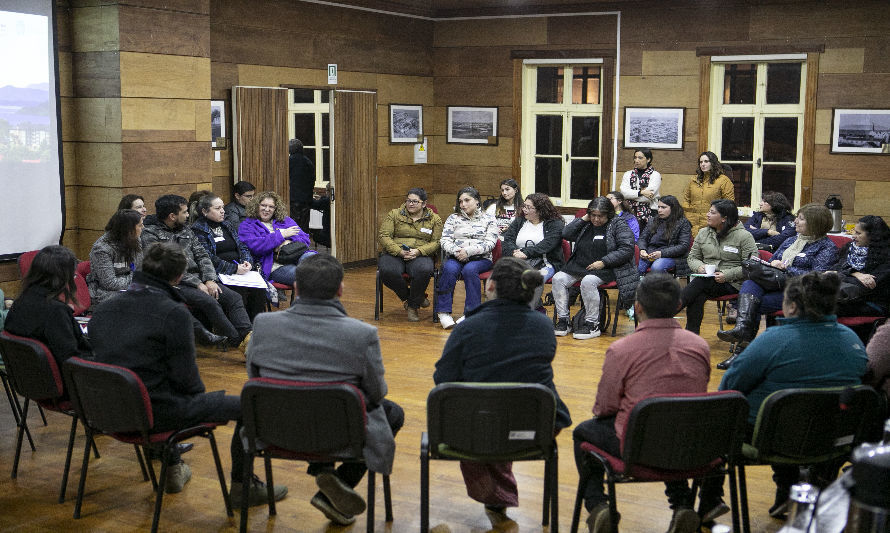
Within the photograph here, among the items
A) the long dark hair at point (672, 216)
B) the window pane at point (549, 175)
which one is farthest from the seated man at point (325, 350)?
the window pane at point (549, 175)

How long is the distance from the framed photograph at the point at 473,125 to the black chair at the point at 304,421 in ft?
27.6

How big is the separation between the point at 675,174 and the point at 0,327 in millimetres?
7567

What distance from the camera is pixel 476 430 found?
327cm

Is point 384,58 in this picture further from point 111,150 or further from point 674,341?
point 674,341

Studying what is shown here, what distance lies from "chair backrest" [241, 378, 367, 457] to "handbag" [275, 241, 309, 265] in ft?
13.0

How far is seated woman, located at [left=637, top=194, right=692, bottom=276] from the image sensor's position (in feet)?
24.8

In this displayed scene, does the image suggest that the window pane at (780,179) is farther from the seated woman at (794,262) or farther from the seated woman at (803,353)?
the seated woman at (803,353)

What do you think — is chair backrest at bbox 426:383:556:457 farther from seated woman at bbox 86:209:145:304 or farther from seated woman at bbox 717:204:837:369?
seated woman at bbox 717:204:837:369

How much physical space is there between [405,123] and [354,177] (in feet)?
3.92

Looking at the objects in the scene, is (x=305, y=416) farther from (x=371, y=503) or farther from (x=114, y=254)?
(x=114, y=254)

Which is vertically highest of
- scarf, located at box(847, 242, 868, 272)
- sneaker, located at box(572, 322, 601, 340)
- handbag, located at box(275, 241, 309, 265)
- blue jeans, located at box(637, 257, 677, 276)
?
scarf, located at box(847, 242, 868, 272)

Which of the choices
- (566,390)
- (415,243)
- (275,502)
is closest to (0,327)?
(275,502)

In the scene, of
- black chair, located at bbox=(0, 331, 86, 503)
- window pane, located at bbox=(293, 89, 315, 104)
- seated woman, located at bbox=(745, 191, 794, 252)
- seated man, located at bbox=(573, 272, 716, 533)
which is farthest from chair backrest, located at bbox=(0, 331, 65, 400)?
window pane, located at bbox=(293, 89, 315, 104)

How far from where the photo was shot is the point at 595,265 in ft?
23.8
